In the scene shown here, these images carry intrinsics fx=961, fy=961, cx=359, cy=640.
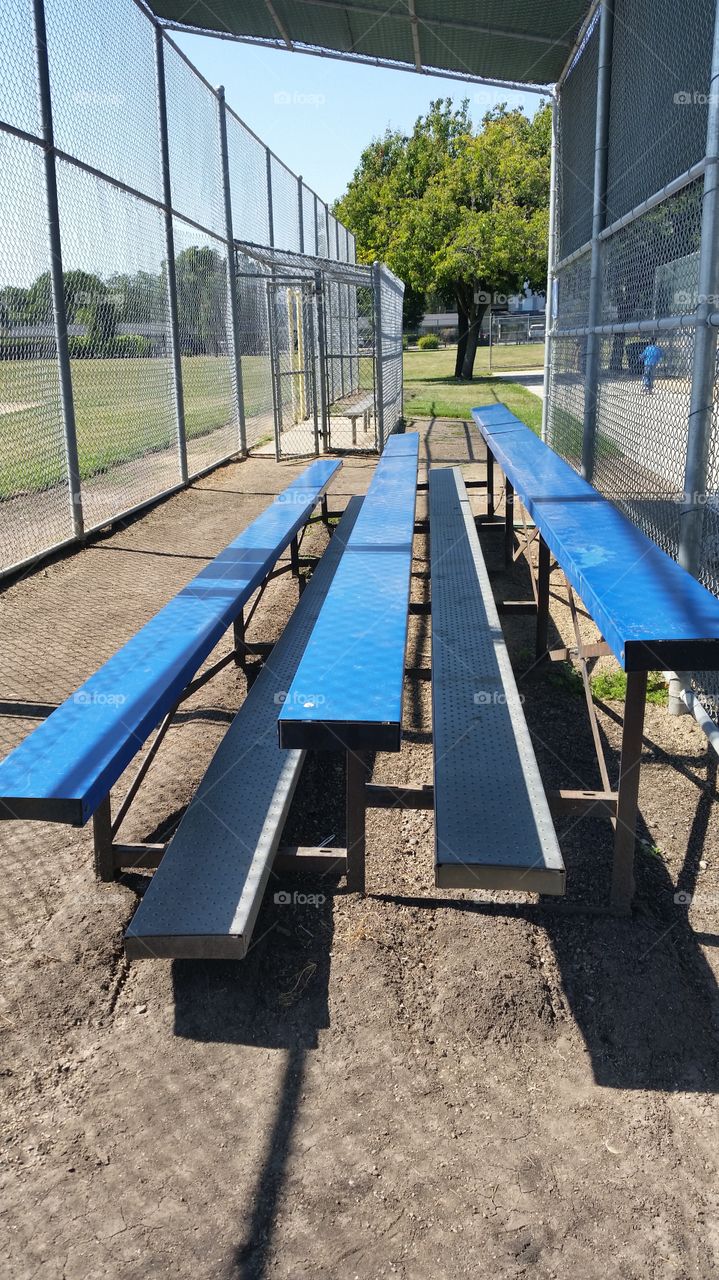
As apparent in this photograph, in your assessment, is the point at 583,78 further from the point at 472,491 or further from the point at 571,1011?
the point at 571,1011

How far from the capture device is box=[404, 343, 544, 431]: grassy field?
64.4ft

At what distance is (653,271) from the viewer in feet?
17.0

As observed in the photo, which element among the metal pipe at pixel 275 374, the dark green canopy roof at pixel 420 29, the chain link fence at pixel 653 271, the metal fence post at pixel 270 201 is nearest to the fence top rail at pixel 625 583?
the chain link fence at pixel 653 271

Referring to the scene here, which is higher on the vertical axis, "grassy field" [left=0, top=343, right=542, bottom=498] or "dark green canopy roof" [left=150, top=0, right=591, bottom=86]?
"dark green canopy roof" [left=150, top=0, right=591, bottom=86]

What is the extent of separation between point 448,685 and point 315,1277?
7.38 ft

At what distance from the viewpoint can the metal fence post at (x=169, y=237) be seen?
9.82 m

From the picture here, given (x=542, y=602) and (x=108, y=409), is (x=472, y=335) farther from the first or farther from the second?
(x=542, y=602)

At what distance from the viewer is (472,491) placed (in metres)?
10.7

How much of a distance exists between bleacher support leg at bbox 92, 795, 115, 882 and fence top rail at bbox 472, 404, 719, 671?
1636 millimetres

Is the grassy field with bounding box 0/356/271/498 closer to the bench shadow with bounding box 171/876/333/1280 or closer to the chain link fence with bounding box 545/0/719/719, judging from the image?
the chain link fence with bounding box 545/0/719/719

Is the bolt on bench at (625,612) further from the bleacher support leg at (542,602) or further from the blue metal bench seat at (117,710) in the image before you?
the blue metal bench seat at (117,710)

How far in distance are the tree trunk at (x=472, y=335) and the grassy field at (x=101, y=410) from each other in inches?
650

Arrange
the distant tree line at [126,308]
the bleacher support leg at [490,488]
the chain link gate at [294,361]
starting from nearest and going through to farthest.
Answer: the distant tree line at [126,308], the bleacher support leg at [490,488], the chain link gate at [294,361]

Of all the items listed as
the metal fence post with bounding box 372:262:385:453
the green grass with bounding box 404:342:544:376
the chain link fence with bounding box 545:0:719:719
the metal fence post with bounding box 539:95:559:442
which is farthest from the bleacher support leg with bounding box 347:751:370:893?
the green grass with bounding box 404:342:544:376
